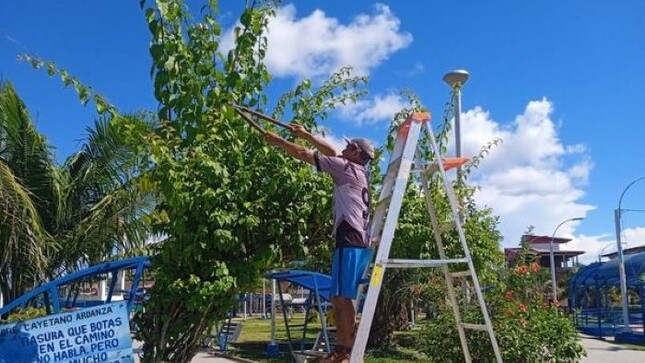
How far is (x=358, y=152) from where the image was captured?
199 inches

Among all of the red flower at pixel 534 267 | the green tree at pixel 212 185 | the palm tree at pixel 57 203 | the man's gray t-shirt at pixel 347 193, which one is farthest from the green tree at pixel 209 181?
the red flower at pixel 534 267

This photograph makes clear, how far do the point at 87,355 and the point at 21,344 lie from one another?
0.60m

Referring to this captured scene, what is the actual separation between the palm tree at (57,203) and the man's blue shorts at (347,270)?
5130mm

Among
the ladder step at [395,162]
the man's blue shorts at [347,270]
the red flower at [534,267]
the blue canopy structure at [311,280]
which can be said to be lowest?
the man's blue shorts at [347,270]

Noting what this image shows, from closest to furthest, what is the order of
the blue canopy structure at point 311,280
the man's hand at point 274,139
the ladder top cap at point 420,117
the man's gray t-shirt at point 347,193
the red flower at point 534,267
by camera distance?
1. the man's gray t-shirt at point 347,193
2. the ladder top cap at point 420,117
3. the man's hand at point 274,139
4. the blue canopy structure at point 311,280
5. the red flower at point 534,267

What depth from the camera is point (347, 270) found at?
186 inches

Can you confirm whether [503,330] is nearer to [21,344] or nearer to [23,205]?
[21,344]

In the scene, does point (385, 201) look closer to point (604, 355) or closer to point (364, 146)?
point (364, 146)

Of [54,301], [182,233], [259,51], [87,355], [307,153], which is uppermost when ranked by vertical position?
[259,51]

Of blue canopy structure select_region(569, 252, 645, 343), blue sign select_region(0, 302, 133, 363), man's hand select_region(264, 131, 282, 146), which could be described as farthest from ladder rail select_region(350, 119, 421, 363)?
blue canopy structure select_region(569, 252, 645, 343)

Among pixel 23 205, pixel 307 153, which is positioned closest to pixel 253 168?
pixel 307 153

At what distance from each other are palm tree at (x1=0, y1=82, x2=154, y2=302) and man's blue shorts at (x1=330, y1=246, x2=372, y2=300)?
5.13 metres

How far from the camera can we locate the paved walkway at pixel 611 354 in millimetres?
18969

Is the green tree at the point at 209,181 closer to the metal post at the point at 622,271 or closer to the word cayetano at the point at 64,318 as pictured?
the word cayetano at the point at 64,318
